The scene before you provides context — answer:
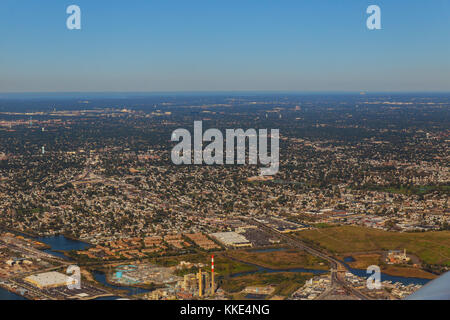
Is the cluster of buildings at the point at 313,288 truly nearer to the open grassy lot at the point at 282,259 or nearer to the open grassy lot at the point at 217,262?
the open grassy lot at the point at 282,259

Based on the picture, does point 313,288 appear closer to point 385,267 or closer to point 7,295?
point 385,267

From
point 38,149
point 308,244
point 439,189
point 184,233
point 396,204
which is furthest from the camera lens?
point 38,149

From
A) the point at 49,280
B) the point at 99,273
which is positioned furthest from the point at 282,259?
the point at 49,280

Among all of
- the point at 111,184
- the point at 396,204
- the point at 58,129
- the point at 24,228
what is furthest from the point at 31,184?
the point at 58,129

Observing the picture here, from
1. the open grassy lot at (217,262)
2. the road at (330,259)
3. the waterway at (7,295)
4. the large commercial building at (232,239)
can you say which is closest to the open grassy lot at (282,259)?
the road at (330,259)
